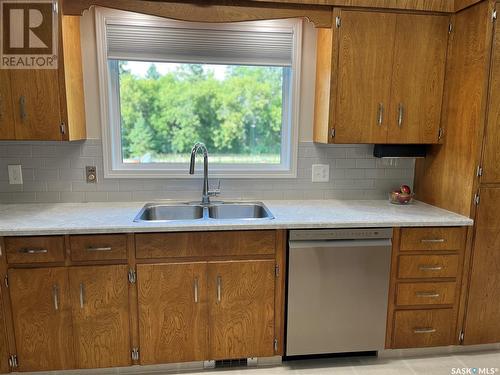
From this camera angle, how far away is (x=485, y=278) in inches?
88.9

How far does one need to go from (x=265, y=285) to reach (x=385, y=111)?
134 cm

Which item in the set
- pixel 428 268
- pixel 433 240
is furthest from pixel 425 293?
pixel 433 240

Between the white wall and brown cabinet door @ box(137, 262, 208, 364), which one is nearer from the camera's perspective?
brown cabinet door @ box(137, 262, 208, 364)

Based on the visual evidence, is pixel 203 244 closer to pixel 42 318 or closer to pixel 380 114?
pixel 42 318

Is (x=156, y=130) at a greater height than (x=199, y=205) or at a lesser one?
greater

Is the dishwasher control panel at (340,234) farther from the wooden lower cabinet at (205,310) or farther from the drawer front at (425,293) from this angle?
the drawer front at (425,293)

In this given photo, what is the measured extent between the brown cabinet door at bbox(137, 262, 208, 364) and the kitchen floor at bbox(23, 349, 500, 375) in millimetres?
160

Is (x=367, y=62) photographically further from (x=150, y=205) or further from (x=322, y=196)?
(x=150, y=205)

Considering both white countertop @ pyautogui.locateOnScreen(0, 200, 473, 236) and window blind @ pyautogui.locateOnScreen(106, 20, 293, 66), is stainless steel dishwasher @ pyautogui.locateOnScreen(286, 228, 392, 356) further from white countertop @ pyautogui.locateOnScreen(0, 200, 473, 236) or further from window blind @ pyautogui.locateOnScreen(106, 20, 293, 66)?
window blind @ pyautogui.locateOnScreen(106, 20, 293, 66)

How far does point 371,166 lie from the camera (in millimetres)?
2691

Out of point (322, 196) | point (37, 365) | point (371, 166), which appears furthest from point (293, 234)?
point (37, 365)

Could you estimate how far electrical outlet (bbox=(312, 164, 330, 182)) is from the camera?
8.69 feet

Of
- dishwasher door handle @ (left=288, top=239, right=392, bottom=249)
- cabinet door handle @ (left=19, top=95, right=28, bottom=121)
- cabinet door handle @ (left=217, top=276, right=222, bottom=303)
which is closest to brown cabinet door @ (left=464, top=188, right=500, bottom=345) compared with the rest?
dishwasher door handle @ (left=288, top=239, right=392, bottom=249)

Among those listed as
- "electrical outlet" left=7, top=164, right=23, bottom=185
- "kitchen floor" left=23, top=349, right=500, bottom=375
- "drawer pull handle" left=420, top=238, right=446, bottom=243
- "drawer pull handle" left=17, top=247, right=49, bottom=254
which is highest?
"electrical outlet" left=7, top=164, right=23, bottom=185
